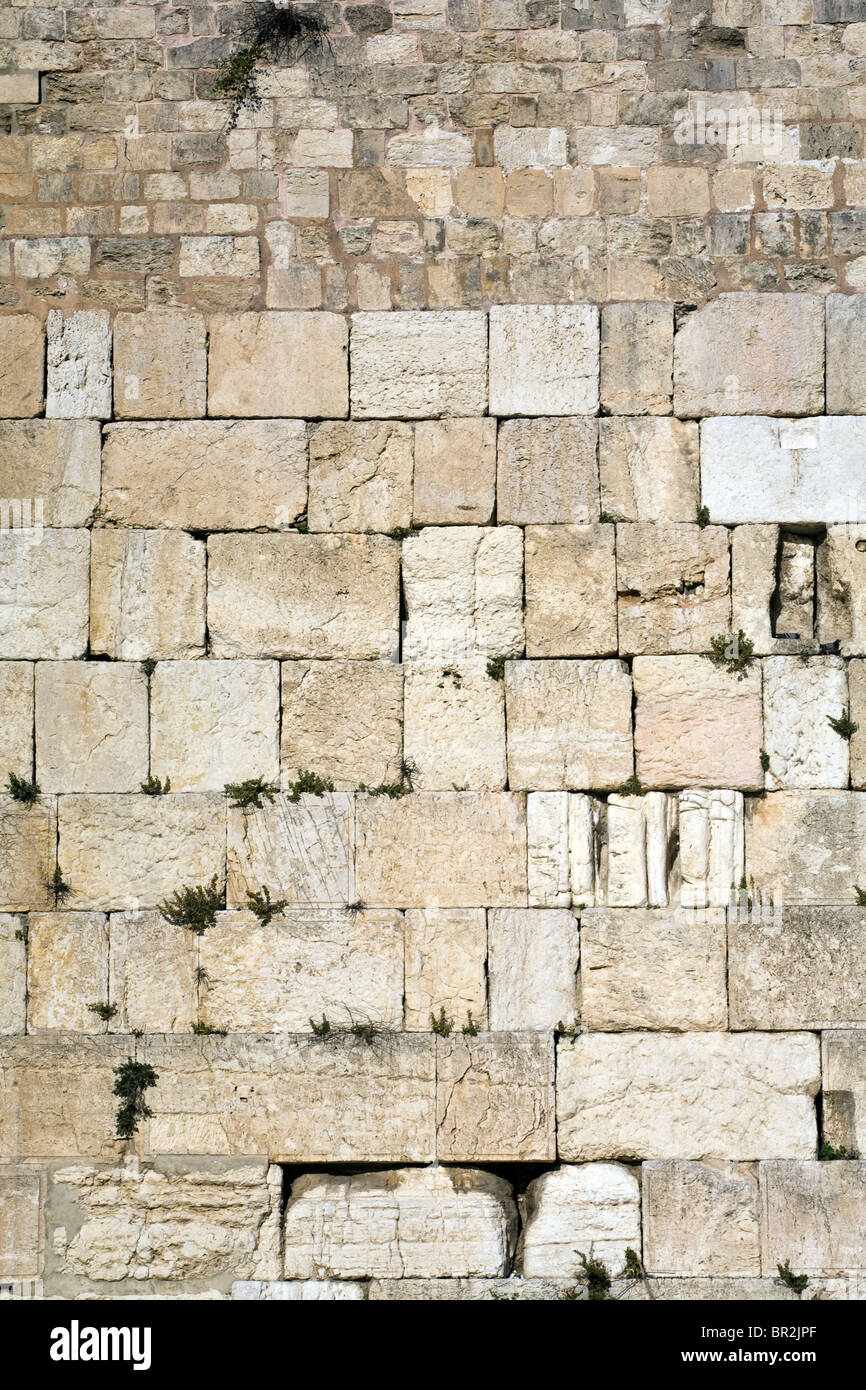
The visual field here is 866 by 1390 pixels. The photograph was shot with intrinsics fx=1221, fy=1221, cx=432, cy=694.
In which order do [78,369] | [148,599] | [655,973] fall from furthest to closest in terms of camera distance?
[78,369]
[148,599]
[655,973]

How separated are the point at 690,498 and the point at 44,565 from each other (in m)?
2.78

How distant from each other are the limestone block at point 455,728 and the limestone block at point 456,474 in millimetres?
656

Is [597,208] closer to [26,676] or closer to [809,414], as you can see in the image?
[809,414]

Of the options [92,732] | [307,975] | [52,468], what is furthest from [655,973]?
[52,468]

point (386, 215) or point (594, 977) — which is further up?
point (386, 215)

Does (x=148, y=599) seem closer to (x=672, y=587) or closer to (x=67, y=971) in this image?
(x=67, y=971)

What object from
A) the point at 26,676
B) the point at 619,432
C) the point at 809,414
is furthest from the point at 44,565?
the point at 809,414

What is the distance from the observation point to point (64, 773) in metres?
5.15

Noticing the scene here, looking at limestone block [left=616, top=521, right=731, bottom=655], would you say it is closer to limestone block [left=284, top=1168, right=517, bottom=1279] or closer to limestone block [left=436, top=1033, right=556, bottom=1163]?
limestone block [left=436, top=1033, right=556, bottom=1163]

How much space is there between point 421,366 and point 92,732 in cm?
210

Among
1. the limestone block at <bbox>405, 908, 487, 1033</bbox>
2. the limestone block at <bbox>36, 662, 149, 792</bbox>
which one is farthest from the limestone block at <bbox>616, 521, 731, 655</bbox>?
the limestone block at <bbox>36, 662, 149, 792</bbox>

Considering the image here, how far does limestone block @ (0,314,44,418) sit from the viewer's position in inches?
209

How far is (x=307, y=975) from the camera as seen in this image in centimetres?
502
